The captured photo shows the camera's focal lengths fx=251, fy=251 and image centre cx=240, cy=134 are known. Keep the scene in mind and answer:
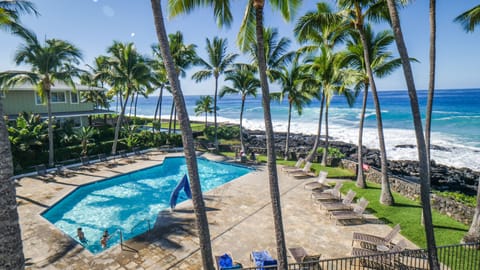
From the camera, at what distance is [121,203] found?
14.7 metres

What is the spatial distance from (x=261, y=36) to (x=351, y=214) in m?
8.74

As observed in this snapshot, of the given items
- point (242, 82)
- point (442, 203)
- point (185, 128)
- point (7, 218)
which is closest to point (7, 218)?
point (7, 218)

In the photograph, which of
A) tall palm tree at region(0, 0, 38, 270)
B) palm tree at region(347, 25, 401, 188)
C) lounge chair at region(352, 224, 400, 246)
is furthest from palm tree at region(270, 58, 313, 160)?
tall palm tree at region(0, 0, 38, 270)

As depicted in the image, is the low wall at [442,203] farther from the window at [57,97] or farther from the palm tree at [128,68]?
the window at [57,97]

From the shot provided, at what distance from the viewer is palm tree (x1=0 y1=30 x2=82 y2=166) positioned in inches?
676

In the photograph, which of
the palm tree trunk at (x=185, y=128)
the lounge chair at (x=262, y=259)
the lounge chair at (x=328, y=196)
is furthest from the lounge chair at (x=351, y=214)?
the palm tree trunk at (x=185, y=128)

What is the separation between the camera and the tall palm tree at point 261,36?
5.63m

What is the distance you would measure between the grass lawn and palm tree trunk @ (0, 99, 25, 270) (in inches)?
445

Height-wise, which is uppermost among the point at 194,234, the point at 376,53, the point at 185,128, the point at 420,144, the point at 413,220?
the point at 376,53

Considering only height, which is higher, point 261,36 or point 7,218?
point 261,36

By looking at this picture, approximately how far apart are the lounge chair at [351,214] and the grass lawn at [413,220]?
1031 millimetres

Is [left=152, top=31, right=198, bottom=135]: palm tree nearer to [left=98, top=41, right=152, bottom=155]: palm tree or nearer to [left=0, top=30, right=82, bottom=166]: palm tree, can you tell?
[left=98, top=41, right=152, bottom=155]: palm tree

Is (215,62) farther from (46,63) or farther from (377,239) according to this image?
(377,239)

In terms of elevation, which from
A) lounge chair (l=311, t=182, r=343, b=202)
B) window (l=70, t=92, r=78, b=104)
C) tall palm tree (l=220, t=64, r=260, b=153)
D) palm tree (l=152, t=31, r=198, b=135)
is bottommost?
lounge chair (l=311, t=182, r=343, b=202)
